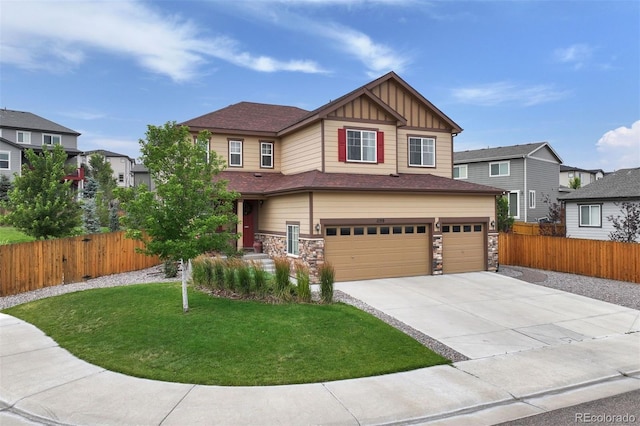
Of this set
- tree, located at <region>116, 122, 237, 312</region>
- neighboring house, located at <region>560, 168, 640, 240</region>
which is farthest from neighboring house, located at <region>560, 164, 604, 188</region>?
tree, located at <region>116, 122, 237, 312</region>

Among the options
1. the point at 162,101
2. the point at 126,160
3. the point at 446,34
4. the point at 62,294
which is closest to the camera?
the point at 62,294

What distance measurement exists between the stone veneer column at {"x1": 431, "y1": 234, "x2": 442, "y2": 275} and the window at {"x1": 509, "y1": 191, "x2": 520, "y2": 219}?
20.7 m

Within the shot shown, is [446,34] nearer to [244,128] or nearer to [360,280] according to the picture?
[244,128]

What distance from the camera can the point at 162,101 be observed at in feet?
88.1

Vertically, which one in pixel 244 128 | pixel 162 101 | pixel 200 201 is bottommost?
pixel 200 201

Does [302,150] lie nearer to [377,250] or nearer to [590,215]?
[377,250]

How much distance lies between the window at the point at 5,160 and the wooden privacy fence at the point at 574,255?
1544 inches

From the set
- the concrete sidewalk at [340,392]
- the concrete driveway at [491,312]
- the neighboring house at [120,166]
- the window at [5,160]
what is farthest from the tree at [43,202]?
the neighboring house at [120,166]

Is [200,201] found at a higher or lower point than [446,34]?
lower

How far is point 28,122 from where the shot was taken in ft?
130

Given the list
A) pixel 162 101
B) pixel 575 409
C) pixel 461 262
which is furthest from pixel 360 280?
pixel 162 101

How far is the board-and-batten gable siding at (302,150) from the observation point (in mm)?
17203

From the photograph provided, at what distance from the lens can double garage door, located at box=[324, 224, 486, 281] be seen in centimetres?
1499

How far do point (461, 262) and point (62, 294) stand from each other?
14.8m
